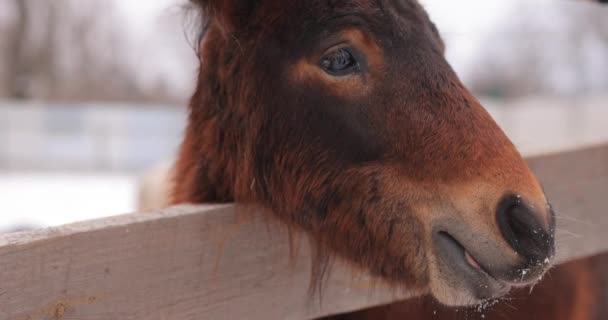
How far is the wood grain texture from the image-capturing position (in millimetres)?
1609

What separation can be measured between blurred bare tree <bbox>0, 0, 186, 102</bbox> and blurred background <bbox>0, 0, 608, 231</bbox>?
0.02 meters

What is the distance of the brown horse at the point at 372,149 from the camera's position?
1.83m

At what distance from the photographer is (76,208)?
35.3 feet

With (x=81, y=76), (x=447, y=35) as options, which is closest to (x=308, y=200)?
(x=447, y=35)

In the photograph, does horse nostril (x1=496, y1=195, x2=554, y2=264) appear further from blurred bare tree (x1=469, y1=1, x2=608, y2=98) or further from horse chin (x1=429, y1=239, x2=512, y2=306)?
blurred bare tree (x1=469, y1=1, x2=608, y2=98)

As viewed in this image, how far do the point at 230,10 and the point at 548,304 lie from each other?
168cm

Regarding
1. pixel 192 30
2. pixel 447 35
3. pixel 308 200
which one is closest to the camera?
pixel 308 200

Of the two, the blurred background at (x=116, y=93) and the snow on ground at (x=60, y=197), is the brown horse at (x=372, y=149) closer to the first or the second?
the blurred background at (x=116, y=93)

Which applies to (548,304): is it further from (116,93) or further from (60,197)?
(116,93)

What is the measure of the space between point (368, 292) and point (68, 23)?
834cm

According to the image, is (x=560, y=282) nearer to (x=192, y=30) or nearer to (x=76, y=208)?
(x=192, y=30)

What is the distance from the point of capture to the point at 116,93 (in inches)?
536

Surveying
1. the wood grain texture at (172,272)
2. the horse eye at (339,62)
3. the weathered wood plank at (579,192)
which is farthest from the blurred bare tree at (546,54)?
the wood grain texture at (172,272)

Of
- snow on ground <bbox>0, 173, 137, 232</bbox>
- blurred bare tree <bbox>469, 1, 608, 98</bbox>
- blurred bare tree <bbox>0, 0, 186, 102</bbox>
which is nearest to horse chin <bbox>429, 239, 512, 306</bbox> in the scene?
blurred bare tree <bbox>0, 0, 186, 102</bbox>
